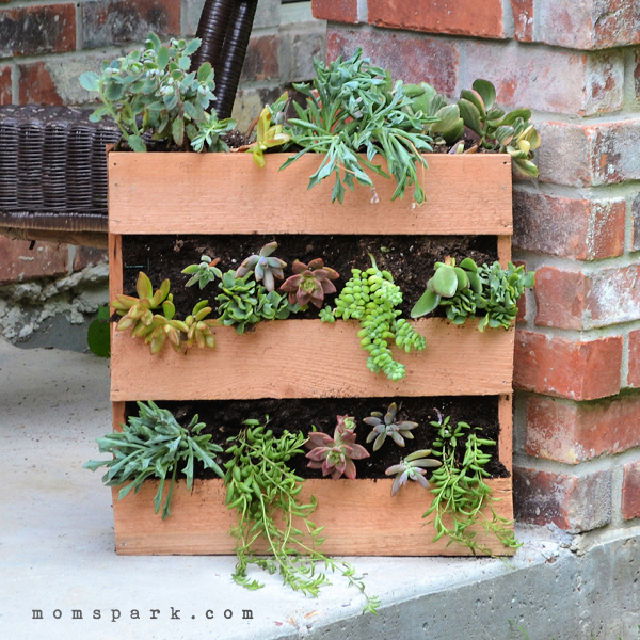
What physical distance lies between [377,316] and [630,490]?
49 cm

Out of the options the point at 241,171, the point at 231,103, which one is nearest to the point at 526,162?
the point at 241,171

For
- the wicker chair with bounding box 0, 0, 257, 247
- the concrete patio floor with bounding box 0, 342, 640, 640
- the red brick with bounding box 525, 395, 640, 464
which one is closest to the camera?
the concrete patio floor with bounding box 0, 342, 640, 640

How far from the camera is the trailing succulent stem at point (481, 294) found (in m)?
1.53

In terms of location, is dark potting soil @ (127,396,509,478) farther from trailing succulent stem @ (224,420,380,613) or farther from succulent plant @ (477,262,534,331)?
succulent plant @ (477,262,534,331)

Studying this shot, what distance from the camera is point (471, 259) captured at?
5.04 feet

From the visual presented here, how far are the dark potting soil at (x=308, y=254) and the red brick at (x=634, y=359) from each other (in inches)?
9.8

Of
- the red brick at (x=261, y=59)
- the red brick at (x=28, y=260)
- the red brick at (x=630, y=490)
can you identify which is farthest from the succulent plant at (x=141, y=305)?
the red brick at (x=261, y=59)

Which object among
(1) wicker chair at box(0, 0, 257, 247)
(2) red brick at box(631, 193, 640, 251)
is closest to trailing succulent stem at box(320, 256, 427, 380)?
(2) red brick at box(631, 193, 640, 251)

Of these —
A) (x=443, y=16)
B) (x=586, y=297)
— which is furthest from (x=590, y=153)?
(x=443, y=16)

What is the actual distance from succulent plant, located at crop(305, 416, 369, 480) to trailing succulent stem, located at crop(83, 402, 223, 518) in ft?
0.42

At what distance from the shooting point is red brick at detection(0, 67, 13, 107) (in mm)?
2695

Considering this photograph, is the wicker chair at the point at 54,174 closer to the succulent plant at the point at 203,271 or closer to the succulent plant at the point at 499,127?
the succulent plant at the point at 203,271

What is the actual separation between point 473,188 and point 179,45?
42 cm

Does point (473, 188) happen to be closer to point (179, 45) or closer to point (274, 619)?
point (179, 45)
